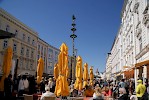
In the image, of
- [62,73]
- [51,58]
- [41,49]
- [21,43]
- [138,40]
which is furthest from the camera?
[51,58]

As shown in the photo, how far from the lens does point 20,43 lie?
41656 millimetres

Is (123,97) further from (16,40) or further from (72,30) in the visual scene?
(16,40)

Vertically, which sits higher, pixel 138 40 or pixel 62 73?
pixel 138 40

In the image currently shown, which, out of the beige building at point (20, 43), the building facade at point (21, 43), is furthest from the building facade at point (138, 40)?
the beige building at point (20, 43)

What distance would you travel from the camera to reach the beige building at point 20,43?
117ft

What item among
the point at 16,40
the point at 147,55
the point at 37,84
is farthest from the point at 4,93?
the point at 16,40

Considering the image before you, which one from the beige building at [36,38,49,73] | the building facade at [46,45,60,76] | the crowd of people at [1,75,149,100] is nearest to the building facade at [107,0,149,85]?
the crowd of people at [1,75,149,100]

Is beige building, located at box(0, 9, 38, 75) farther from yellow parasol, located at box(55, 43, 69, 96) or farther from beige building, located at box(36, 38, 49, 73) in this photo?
yellow parasol, located at box(55, 43, 69, 96)

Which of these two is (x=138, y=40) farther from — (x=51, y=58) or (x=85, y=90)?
(x=51, y=58)

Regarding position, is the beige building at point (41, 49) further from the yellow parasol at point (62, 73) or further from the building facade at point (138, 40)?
the yellow parasol at point (62, 73)

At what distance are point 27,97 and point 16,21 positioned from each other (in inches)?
1198

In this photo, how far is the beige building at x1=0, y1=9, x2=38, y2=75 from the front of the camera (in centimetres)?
3553

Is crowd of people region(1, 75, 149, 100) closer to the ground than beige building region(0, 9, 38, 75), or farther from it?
closer to the ground

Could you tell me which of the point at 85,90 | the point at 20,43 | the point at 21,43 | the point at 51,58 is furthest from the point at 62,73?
the point at 51,58
